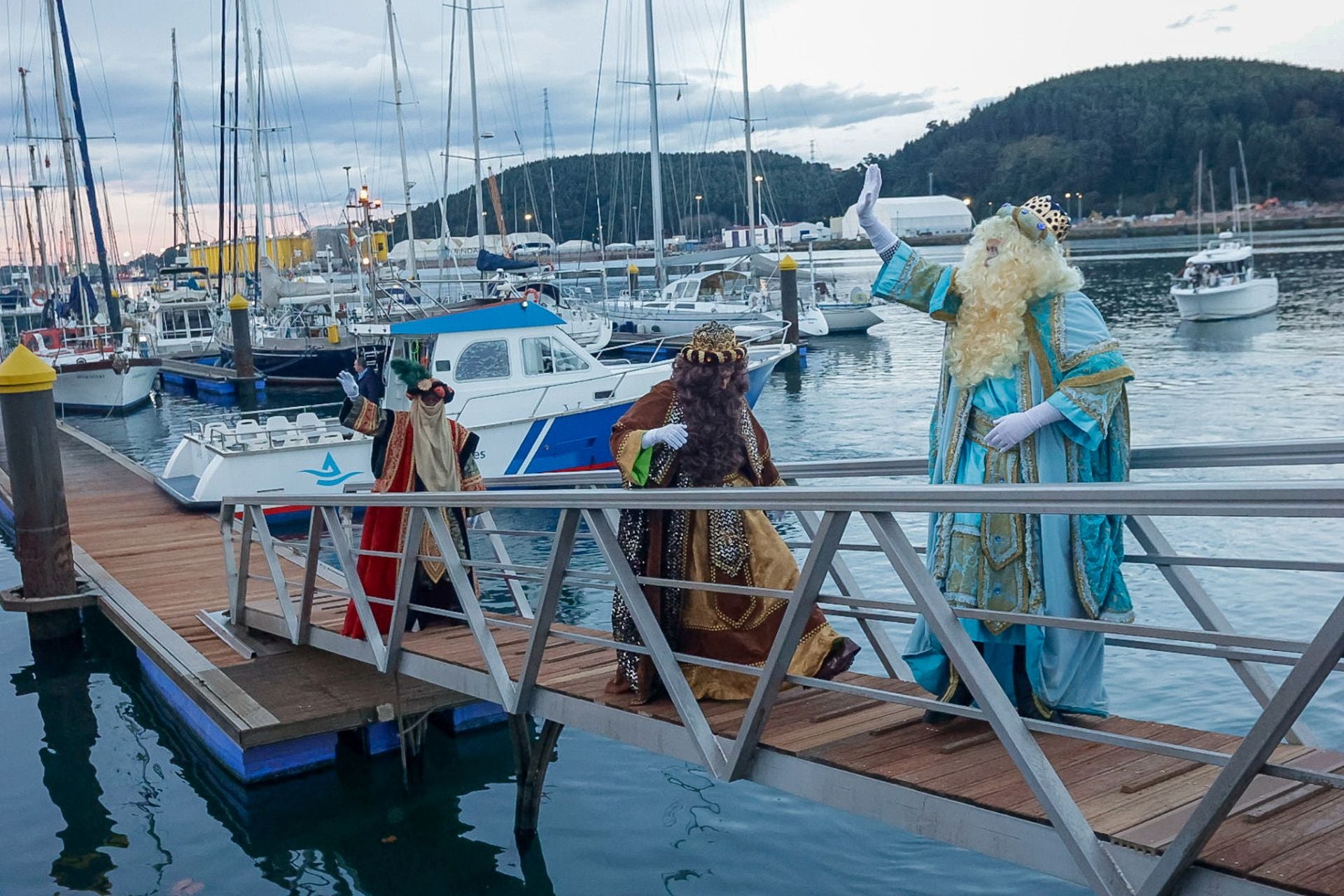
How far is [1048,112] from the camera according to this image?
97938mm

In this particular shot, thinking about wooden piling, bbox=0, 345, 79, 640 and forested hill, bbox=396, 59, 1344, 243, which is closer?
wooden piling, bbox=0, 345, 79, 640

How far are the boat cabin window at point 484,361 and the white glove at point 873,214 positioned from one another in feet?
35.3

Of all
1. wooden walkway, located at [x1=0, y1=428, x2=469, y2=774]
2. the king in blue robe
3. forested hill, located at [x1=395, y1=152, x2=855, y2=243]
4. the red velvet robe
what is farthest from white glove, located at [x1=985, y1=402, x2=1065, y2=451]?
forested hill, located at [x1=395, y1=152, x2=855, y2=243]

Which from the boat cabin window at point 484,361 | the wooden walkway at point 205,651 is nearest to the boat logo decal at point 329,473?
the wooden walkway at point 205,651

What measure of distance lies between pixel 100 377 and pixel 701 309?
14726 millimetres

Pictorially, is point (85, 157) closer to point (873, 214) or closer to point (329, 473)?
point (329, 473)

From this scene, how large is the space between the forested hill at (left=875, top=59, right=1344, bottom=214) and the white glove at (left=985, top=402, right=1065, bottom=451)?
9362cm

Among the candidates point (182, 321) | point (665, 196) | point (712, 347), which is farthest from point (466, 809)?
point (665, 196)

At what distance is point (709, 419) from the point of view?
4.21 metres

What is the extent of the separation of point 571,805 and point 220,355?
1220 inches

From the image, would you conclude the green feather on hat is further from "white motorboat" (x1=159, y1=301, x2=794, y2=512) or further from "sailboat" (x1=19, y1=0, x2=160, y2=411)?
"sailboat" (x1=19, y1=0, x2=160, y2=411)

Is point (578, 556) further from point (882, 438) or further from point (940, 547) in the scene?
point (940, 547)

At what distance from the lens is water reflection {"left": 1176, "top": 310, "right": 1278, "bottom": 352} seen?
2883cm

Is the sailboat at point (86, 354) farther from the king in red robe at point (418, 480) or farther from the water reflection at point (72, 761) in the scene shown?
the king in red robe at point (418, 480)
